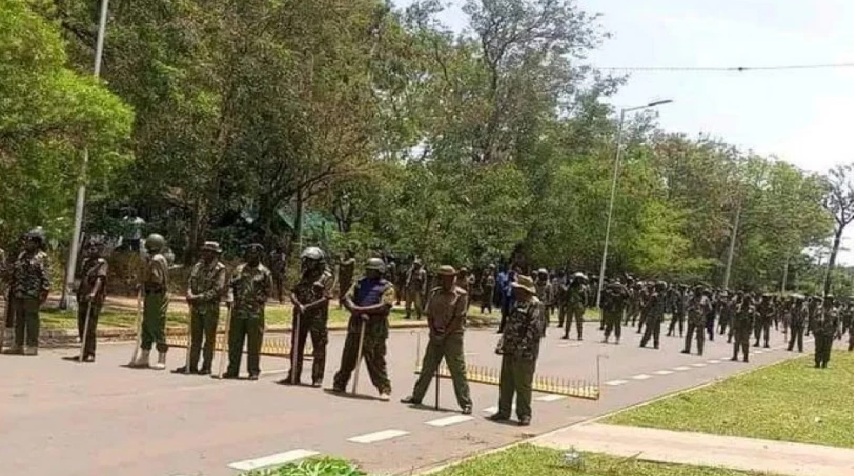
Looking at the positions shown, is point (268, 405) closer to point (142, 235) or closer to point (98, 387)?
point (98, 387)

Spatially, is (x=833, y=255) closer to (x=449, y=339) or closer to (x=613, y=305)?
(x=613, y=305)

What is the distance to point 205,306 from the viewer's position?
49.1ft

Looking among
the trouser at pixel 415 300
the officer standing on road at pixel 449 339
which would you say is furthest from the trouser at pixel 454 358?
the trouser at pixel 415 300

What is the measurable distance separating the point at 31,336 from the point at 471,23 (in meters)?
33.4

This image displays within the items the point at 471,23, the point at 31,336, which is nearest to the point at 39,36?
the point at 31,336

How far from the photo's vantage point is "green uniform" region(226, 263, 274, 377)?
48.2 feet

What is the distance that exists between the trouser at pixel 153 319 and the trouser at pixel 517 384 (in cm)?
479

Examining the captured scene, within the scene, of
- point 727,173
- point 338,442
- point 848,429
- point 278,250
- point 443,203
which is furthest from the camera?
point 727,173

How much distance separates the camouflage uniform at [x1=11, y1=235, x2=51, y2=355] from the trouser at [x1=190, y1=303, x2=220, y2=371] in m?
2.19

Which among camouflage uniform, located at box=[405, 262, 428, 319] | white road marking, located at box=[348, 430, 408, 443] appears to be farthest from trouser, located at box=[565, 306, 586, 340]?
white road marking, located at box=[348, 430, 408, 443]

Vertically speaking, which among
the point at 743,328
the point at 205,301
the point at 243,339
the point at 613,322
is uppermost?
the point at 205,301

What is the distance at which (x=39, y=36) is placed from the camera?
16891 millimetres

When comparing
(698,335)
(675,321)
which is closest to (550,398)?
(698,335)

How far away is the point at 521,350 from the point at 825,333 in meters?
17.2
